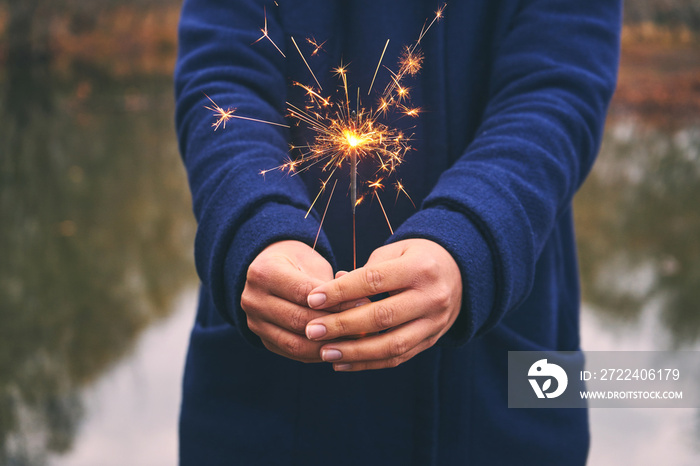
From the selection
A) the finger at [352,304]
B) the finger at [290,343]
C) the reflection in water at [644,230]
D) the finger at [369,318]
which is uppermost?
the reflection in water at [644,230]

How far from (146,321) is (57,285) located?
52 centimetres

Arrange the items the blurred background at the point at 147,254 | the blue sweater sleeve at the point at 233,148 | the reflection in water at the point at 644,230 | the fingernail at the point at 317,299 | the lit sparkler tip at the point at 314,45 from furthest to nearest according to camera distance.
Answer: the reflection in water at the point at 644,230 → the blurred background at the point at 147,254 → the lit sparkler tip at the point at 314,45 → the blue sweater sleeve at the point at 233,148 → the fingernail at the point at 317,299

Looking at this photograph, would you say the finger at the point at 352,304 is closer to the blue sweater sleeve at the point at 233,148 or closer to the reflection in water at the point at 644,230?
the blue sweater sleeve at the point at 233,148

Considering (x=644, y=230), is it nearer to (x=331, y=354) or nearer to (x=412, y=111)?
(x=412, y=111)

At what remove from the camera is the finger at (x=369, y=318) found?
626mm

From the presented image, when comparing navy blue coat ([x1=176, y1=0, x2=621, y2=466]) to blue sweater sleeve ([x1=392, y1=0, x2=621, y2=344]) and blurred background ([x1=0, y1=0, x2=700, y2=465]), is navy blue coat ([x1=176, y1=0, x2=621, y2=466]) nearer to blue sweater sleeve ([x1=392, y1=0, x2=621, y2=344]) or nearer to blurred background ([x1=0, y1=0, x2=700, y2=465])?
blue sweater sleeve ([x1=392, y1=0, x2=621, y2=344])

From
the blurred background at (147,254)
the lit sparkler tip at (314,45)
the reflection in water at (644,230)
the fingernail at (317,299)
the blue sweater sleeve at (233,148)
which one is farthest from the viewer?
the reflection in water at (644,230)

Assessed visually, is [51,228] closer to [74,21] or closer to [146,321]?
[146,321]

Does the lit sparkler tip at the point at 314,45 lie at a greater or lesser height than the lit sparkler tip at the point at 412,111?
greater

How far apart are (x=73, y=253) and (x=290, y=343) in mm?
2592

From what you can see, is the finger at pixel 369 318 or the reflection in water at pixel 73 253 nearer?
the finger at pixel 369 318

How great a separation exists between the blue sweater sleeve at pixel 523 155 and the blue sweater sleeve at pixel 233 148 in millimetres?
171

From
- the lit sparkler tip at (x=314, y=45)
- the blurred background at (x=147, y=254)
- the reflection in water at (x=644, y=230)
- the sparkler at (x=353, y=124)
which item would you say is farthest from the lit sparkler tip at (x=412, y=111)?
the reflection in water at (x=644, y=230)

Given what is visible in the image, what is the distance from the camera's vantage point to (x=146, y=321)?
7.89ft
